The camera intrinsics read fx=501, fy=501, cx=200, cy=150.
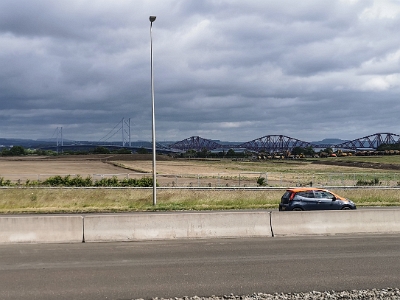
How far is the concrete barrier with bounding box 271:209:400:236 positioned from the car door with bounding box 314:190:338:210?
5.40 meters

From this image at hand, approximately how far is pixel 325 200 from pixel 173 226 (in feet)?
30.7

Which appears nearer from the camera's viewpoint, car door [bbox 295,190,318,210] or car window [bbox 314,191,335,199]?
car door [bbox 295,190,318,210]

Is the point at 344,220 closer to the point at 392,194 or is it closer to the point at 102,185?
the point at 392,194

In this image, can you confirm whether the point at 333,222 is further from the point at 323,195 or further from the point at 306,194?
the point at 323,195

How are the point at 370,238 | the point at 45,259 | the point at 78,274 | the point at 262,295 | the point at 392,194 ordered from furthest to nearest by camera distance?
the point at 392,194 < the point at 370,238 < the point at 45,259 < the point at 78,274 < the point at 262,295

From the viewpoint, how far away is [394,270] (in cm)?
1084

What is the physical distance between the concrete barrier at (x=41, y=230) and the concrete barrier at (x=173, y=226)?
0.36 meters

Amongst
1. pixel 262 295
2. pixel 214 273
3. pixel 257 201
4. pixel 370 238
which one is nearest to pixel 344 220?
pixel 370 238

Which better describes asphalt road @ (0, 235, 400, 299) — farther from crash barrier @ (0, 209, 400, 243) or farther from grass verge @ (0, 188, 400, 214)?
grass verge @ (0, 188, 400, 214)

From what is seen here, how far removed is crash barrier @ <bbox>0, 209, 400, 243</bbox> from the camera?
14.1 meters

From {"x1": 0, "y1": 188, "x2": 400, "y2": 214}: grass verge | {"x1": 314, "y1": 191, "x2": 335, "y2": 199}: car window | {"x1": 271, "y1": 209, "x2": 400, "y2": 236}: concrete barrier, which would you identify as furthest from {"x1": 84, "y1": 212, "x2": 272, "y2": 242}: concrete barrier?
{"x1": 0, "y1": 188, "x2": 400, "y2": 214}: grass verge

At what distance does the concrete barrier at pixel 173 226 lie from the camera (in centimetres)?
1438

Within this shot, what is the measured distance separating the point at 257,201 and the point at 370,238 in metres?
17.9

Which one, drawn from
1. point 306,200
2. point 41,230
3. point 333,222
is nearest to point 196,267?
point 41,230
